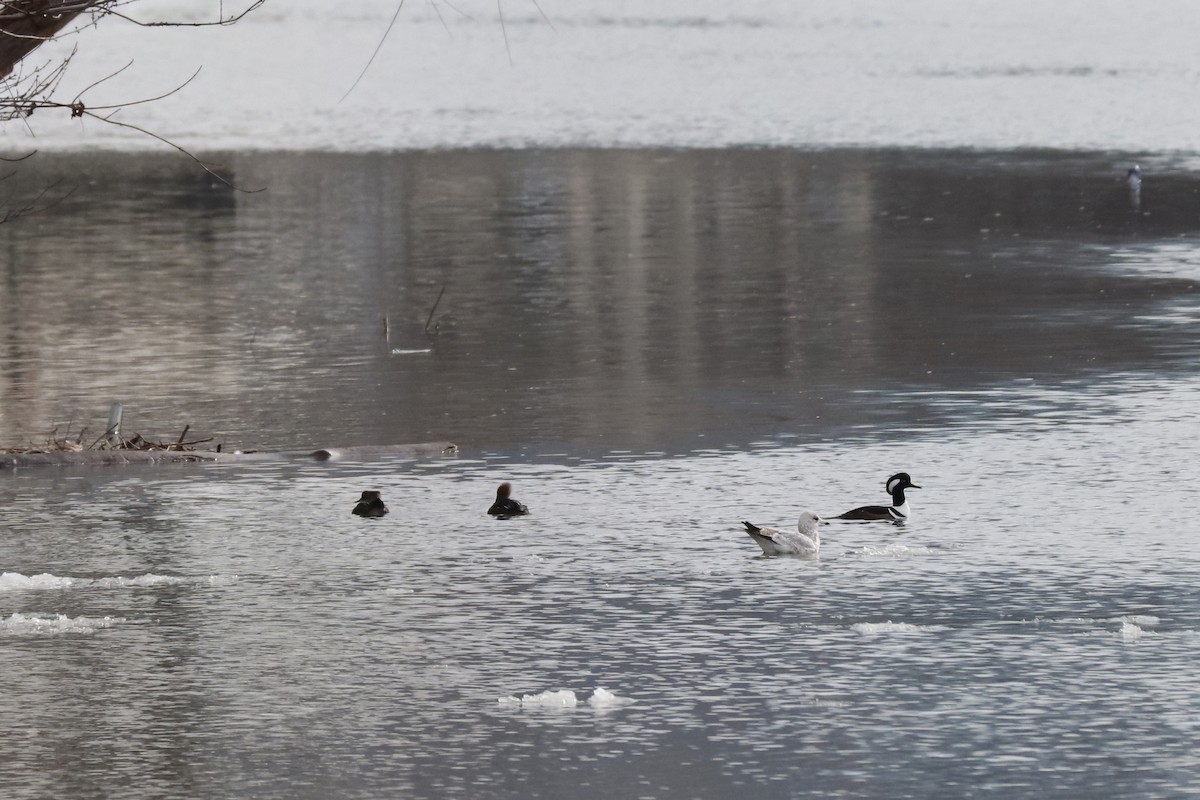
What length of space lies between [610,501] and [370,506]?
1362 millimetres

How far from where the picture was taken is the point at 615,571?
1088cm

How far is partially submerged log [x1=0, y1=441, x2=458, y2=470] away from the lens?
1388 centimetres

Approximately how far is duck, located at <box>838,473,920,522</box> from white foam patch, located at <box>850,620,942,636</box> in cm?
208

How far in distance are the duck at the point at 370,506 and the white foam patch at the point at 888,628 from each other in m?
3.35

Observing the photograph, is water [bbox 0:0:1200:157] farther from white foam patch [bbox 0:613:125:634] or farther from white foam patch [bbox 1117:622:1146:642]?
white foam patch [bbox 1117:622:1146:642]

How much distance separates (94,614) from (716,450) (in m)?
5.00

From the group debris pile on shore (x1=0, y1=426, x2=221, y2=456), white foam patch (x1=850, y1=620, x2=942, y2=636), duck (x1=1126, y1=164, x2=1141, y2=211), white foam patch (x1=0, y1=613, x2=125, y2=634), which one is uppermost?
duck (x1=1126, y1=164, x2=1141, y2=211)

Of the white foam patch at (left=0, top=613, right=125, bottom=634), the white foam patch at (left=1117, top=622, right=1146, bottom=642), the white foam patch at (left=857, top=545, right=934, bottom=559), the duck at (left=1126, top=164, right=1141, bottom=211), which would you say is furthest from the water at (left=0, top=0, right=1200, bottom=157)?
the duck at (left=1126, top=164, right=1141, bottom=211)

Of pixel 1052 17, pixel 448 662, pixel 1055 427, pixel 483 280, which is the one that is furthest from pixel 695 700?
pixel 1052 17

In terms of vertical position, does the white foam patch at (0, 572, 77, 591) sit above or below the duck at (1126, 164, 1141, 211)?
below

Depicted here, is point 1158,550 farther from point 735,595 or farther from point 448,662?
point 448,662

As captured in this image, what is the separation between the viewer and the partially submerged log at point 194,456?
13.9m

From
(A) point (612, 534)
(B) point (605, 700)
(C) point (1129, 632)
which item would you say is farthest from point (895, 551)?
(B) point (605, 700)

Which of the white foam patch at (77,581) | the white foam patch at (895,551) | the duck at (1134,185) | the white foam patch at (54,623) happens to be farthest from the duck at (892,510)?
the duck at (1134,185)
